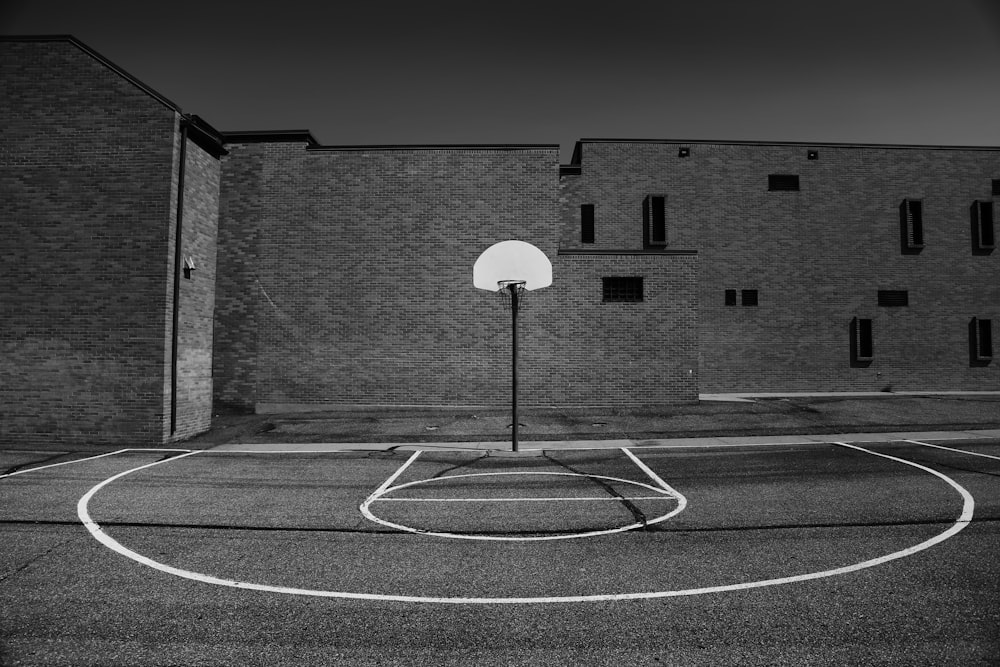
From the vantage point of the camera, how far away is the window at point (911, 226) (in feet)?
82.9

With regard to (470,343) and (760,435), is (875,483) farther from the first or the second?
(470,343)

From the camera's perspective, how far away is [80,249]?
14312mm

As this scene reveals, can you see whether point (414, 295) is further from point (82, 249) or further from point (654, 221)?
point (654, 221)

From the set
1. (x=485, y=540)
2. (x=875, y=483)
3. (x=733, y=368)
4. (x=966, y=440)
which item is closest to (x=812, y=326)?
(x=733, y=368)

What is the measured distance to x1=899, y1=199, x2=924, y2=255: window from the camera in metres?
25.3

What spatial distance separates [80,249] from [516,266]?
11.6 meters

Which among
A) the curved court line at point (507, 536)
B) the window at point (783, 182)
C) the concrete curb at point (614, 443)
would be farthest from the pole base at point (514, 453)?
the window at point (783, 182)

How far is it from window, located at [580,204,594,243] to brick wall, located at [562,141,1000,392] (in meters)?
0.32

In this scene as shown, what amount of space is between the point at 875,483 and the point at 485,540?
23.5 feet

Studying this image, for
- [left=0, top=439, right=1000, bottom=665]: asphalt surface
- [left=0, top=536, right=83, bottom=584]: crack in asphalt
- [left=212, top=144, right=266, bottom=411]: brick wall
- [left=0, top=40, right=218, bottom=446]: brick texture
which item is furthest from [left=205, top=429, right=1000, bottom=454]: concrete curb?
[left=0, top=536, right=83, bottom=584]: crack in asphalt

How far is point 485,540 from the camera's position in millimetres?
6664

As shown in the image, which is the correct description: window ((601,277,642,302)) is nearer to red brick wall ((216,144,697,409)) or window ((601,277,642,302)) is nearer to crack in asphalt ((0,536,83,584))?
red brick wall ((216,144,697,409))

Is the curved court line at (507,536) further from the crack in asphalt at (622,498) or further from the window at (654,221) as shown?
the window at (654,221)

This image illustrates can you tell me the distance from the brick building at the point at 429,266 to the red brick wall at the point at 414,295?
0.08 meters
